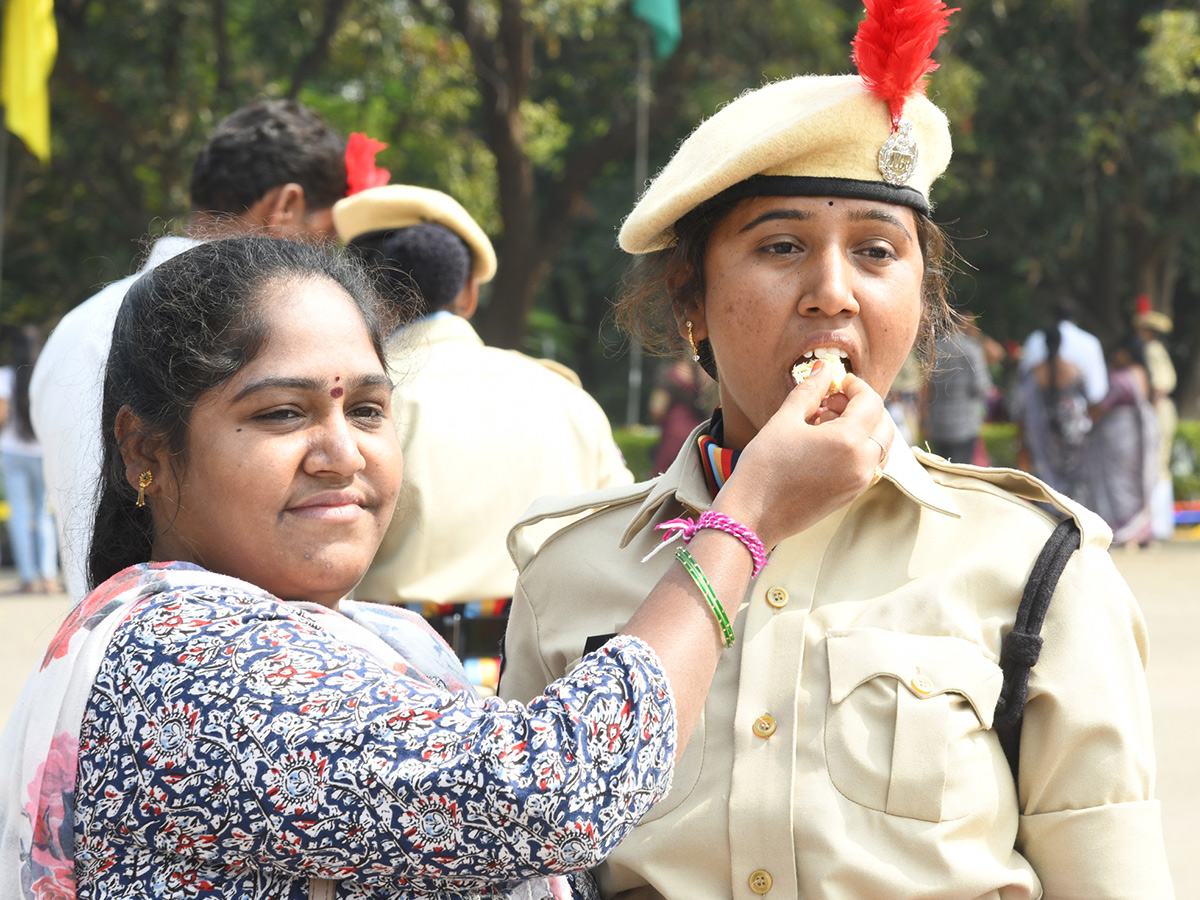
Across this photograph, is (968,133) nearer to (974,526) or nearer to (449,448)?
(449,448)

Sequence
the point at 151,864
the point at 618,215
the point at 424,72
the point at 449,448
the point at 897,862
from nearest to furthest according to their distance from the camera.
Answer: the point at 151,864, the point at 897,862, the point at 449,448, the point at 424,72, the point at 618,215

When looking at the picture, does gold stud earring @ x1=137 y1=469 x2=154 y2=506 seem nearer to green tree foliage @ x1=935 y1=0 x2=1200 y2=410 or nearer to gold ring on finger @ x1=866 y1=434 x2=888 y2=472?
gold ring on finger @ x1=866 y1=434 x2=888 y2=472

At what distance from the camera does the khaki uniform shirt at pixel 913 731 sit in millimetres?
1849

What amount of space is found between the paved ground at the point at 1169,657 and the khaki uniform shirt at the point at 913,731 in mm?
1318

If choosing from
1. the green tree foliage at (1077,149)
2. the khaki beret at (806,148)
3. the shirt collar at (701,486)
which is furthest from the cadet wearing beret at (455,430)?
the green tree foliage at (1077,149)

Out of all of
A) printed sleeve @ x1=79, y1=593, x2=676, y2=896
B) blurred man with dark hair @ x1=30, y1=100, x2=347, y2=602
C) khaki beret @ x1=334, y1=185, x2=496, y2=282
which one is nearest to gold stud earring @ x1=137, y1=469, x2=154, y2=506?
printed sleeve @ x1=79, y1=593, x2=676, y2=896

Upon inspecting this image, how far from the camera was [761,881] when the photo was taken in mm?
1891

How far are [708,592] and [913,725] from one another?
422 millimetres

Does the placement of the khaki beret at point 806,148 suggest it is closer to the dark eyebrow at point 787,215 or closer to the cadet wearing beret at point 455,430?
the dark eyebrow at point 787,215

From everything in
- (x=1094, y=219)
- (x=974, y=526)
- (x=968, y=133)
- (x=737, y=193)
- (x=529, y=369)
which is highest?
(x=737, y=193)

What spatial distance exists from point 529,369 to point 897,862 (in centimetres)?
237

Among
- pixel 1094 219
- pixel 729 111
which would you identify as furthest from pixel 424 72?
pixel 729 111

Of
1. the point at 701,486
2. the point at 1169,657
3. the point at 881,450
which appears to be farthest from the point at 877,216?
the point at 1169,657

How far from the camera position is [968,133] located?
17.2 metres
